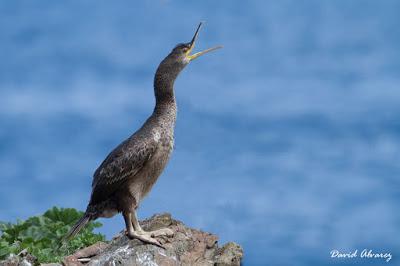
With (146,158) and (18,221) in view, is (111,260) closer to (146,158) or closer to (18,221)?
(146,158)

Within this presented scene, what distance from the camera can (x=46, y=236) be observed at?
17141 mm

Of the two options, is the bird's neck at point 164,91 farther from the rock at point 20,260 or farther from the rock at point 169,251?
the rock at point 20,260

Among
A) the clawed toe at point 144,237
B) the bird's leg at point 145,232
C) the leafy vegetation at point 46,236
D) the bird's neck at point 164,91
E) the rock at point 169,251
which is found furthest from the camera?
the leafy vegetation at point 46,236

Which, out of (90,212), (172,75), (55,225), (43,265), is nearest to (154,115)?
(172,75)

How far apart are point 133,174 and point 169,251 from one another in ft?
4.12

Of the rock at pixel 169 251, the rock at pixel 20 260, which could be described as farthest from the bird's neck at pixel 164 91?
the rock at pixel 20 260

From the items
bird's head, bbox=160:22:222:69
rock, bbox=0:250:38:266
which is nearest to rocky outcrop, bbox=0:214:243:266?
rock, bbox=0:250:38:266

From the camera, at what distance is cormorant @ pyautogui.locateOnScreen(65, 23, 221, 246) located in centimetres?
1280

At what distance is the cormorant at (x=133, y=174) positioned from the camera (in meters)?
12.8

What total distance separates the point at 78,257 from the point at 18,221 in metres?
5.10

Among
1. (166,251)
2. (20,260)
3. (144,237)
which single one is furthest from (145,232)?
(20,260)

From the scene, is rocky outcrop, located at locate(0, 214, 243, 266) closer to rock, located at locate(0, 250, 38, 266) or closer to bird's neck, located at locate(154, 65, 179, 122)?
rock, located at locate(0, 250, 38, 266)

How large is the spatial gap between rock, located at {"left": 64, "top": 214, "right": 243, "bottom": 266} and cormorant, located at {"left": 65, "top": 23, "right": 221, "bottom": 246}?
0.18 m

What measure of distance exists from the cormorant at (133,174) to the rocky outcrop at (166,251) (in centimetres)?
18
